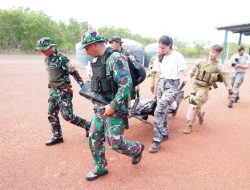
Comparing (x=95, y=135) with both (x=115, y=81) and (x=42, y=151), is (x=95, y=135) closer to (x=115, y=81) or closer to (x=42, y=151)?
(x=115, y=81)

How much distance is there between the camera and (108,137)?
10.5 ft

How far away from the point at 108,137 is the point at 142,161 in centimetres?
98

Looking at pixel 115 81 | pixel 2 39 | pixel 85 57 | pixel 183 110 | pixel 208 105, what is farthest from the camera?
pixel 2 39

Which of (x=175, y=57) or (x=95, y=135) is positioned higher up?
(x=175, y=57)

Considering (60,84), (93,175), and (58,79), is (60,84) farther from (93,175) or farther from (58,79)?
(93,175)

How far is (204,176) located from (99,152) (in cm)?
145

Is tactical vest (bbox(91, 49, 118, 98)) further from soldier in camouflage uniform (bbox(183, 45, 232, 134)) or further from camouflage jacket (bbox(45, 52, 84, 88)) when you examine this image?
soldier in camouflage uniform (bbox(183, 45, 232, 134))

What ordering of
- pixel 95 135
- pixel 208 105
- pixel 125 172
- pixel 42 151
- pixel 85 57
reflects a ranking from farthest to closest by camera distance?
pixel 85 57 < pixel 208 105 < pixel 42 151 < pixel 125 172 < pixel 95 135

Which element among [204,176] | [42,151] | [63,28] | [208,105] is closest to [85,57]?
[208,105]

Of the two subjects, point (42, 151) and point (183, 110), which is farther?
point (183, 110)

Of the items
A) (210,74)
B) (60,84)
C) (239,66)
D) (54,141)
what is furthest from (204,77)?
(239,66)

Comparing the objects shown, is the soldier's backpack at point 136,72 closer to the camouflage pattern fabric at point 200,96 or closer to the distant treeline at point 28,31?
the camouflage pattern fabric at point 200,96

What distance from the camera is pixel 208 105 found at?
7.70m

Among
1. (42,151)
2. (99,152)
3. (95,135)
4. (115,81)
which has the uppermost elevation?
(115,81)
